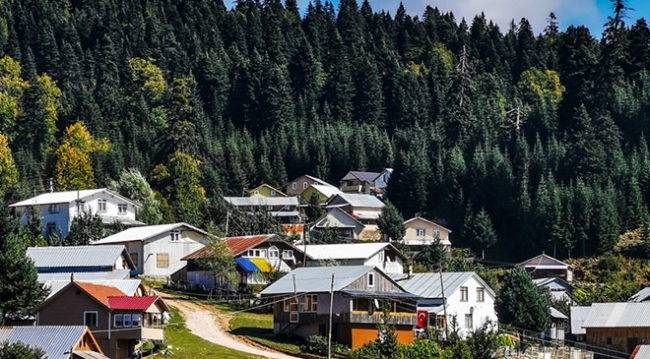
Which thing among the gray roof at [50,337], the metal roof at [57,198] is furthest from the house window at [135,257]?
the gray roof at [50,337]

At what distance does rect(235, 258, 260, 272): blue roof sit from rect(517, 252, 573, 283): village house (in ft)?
94.1

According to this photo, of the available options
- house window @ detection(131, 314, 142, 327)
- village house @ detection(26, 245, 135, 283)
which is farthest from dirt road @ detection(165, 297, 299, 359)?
house window @ detection(131, 314, 142, 327)

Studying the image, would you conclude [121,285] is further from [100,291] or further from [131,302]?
[131,302]

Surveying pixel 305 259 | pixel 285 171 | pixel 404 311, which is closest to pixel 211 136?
pixel 285 171

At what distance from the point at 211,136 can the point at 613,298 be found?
250ft

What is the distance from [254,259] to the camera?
96.2 metres

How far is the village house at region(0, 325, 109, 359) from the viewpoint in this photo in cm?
5738

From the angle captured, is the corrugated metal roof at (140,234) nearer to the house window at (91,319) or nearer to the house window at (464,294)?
the house window at (464,294)

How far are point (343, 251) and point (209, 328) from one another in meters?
27.0

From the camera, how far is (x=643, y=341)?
269 feet

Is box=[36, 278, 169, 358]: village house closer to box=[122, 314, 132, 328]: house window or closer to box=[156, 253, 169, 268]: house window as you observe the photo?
box=[122, 314, 132, 328]: house window

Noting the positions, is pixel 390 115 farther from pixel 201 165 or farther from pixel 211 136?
pixel 201 165

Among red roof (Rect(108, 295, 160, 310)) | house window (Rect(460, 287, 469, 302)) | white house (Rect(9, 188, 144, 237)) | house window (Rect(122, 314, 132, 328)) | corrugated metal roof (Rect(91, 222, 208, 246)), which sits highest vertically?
white house (Rect(9, 188, 144, 237))

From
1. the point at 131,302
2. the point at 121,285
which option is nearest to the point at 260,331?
the point at 121,285
